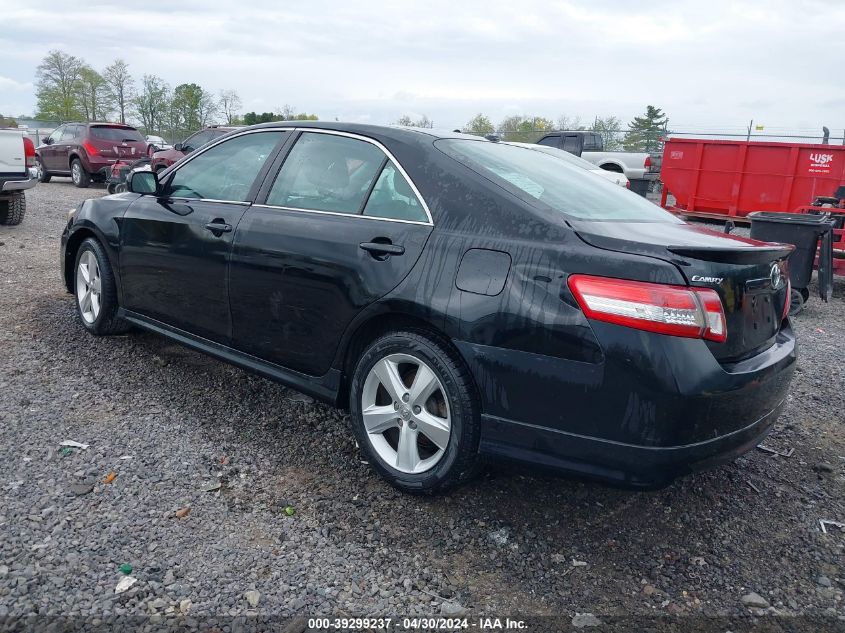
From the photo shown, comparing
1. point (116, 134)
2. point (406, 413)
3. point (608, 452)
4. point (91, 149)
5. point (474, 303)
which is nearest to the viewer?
point (608, 452)

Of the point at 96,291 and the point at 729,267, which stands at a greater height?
the point at 729,267

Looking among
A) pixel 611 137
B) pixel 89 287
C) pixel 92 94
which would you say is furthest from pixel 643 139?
pixel 92 94

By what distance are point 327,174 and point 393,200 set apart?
0.52 meters

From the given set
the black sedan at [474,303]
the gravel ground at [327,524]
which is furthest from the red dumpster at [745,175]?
the black sedan at [474,303]

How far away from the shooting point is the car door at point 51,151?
60.0 ft

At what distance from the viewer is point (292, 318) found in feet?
11.1

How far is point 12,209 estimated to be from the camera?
10.4 meters

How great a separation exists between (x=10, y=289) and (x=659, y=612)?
6.18m

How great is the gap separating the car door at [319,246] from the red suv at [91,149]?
15.4 metres

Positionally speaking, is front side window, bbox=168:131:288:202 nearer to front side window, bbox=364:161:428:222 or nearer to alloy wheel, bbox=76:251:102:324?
A: front side window, bbox=364:161:428:222

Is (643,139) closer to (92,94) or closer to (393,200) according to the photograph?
(393,200)

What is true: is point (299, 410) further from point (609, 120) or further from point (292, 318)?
point (609, 120)

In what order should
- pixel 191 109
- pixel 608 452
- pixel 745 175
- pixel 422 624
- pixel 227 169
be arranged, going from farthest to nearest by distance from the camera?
pixel 191 109, pixel 745 175, pixel 227 169, pixel 608 452, pixel 422 624

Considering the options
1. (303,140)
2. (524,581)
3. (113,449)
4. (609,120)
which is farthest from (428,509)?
(609,120)
